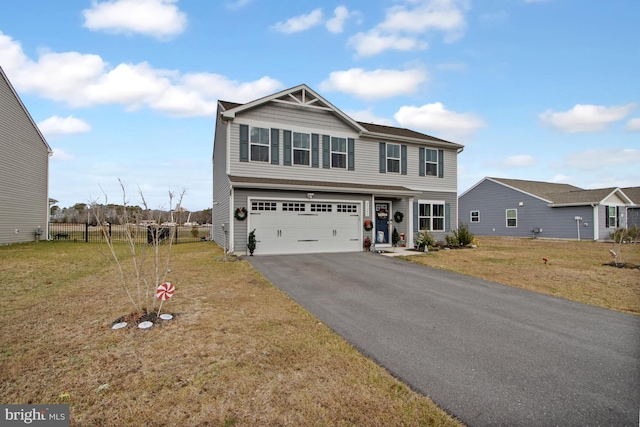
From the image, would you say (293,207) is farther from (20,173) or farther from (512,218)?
(512,218)

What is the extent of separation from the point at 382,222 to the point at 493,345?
12.2 m

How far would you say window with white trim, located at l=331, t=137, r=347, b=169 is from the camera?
51.5ft

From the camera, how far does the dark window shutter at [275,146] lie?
47.0 ft

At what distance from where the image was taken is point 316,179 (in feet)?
49.5

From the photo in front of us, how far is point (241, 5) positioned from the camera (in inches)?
444

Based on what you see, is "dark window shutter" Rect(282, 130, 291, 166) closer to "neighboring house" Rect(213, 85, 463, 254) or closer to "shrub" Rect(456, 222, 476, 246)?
"neighboring house" Rect(213, 85, 463, 254)

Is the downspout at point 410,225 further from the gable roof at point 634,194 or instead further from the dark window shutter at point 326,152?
the gable roof at point 634,194

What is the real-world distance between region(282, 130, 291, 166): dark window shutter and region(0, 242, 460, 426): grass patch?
9.16 m

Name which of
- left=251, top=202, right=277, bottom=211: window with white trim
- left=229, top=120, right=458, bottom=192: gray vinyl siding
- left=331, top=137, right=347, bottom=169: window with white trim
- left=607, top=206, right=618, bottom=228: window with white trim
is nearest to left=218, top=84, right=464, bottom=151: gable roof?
left=229, top=120, right=458, bottom=192: gray vinyl siding

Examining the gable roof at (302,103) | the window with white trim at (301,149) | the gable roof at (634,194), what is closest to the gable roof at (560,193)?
the gable roof at (634,194)

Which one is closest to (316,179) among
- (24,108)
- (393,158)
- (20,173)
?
(393,158)

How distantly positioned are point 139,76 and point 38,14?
11.6 feet

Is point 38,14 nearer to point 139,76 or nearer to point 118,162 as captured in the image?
point 139,76

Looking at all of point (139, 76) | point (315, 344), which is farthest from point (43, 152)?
point (315, 344)
